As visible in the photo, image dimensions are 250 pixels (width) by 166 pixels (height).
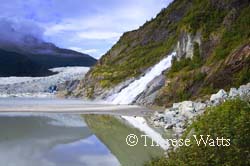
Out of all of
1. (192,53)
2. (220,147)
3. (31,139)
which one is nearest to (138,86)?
(192,53)

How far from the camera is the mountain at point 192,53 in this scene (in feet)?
157

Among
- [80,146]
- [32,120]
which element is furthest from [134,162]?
[32,120]

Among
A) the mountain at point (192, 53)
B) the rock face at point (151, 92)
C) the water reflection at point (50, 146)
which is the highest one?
the mountain at point (192, 53)

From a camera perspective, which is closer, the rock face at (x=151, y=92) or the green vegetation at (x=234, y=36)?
the green vegetation at (x=234, y=36)

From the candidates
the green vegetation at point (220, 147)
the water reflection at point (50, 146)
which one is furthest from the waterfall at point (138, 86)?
the green vegetation at point (220, 147)

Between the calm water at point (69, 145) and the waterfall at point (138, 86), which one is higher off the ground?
the waterfall at point (138, 86)

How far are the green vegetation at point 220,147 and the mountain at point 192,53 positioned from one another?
110ft

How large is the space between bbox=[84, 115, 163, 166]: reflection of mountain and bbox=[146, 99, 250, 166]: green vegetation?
373 cm

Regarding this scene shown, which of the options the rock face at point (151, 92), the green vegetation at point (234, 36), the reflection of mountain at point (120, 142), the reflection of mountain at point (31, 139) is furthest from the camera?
the rock face at point (151, 92)

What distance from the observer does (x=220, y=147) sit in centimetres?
1016

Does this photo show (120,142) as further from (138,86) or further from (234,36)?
(138,86)

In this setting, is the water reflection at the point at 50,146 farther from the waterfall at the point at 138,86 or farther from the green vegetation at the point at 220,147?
the waterfall at the point at 138,86

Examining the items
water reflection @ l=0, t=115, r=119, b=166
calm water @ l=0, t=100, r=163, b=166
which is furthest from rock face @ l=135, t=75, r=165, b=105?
water reflection @ l=0, t=115, r=119, b=166

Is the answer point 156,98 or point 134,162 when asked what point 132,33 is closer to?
point 156,98
